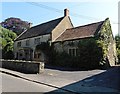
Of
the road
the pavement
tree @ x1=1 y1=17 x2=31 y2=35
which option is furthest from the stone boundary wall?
tree @ x1=1 y1=17 x2=31 y2=35

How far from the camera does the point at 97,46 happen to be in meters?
25.8

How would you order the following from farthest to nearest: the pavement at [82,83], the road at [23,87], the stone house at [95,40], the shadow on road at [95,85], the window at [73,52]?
the window at [73,52] < the stone house at [95,40] < the pavement at [82,83] < the shadow on road at [95,85] < the road at [23,87]

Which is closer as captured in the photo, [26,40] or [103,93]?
[103,93]

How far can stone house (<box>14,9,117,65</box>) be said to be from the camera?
2842 centimetres

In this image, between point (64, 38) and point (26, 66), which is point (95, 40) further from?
point (26, 66)

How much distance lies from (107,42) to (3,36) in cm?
3638

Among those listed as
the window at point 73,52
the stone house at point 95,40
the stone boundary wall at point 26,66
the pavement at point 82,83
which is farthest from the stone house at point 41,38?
the pavement at point 82,83

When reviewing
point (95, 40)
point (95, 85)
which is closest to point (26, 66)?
point (95, 85)

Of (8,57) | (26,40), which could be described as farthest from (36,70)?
(8,57)

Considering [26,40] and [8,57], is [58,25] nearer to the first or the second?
[26,40]

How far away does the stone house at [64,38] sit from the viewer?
28.4 metres

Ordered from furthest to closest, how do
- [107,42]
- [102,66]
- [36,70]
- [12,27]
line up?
1. [12,27]
2. [107,42]
3. [102,66]
4. [36,70]

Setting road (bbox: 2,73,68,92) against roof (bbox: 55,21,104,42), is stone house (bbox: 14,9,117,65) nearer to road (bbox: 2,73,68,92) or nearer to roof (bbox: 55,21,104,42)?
roof (bbox: 55,21,104,42)

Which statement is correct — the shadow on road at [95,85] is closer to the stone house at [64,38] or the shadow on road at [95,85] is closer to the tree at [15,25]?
the stone house at [64,38]
